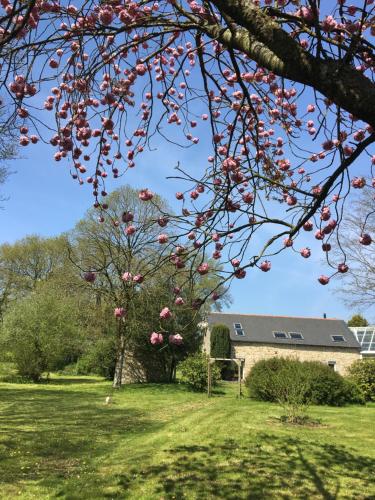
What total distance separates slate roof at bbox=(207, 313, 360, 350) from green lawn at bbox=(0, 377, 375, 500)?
52.7 ft

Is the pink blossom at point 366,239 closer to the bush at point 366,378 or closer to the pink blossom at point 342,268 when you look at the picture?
the pink blossom at point 342,268

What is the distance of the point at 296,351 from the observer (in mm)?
28375

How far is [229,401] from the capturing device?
15062 mm

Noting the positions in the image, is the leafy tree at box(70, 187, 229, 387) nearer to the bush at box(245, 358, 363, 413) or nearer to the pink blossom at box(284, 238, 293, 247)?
the bush at box(245, 358, 363, 413)

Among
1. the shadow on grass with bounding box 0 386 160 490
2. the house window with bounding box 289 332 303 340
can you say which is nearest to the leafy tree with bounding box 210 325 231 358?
the house window with bounding box 289 332 303 340

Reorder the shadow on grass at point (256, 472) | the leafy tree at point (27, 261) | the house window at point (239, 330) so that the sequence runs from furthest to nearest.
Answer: the leafy tree at point (27, 261), the house window at point (239, 330), the shadow on grass at point (256, 472)

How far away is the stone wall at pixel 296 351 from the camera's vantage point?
93.2ft

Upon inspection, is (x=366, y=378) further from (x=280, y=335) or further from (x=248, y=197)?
(x=248, y=197)

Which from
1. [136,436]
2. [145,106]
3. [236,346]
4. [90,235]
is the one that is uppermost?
[90,235]

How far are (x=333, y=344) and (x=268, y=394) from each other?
14754 mm

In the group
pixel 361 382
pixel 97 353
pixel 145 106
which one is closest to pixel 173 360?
pixel 97 353

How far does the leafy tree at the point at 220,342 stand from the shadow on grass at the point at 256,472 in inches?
763

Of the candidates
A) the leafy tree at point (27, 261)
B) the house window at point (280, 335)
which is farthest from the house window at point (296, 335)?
the leafy tree at point (27, 261)

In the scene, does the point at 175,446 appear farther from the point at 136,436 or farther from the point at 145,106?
the point at 145,106
